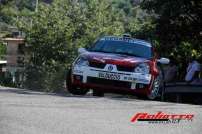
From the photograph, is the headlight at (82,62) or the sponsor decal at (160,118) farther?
the headlight at (82,62)

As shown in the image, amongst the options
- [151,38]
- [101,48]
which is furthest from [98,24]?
[101,48]

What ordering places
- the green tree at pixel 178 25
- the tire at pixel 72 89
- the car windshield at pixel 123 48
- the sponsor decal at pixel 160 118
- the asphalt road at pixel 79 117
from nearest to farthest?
the asphalt road at pixel 79 117 < the sponsor decal at pixel 160 118 < the tire at pixel 72 89 < the car windshield at pixel 123 48 < the green tree at pixel 178 25

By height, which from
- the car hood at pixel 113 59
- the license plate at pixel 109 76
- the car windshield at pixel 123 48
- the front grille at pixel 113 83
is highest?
the car windshield at pixel 123 48

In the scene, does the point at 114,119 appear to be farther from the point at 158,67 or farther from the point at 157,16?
the point at 157,16

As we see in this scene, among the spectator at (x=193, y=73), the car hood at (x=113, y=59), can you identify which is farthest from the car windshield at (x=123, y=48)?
the spectator at (x=193, y=73)

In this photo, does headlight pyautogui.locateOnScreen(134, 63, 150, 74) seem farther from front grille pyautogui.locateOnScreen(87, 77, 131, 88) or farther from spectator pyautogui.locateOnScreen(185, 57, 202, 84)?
spectator pyautogui.locateOnScreen(185, 57, 202, 84)

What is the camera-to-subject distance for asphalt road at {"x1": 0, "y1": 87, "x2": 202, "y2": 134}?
927 cm

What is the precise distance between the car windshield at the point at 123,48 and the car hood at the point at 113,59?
0.57 metres

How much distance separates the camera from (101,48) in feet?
53.7

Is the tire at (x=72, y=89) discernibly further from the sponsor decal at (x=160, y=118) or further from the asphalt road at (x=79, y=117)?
the sponsor decal at (x=160, y=118)

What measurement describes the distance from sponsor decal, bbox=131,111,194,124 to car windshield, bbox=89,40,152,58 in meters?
4.95

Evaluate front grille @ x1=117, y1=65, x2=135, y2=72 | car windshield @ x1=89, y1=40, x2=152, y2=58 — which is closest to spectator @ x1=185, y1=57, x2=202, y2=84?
car windshield @ x1=89, y1=40, x2=152, y2=58

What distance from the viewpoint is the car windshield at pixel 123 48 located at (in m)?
16.1

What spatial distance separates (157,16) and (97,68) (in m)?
13.5
